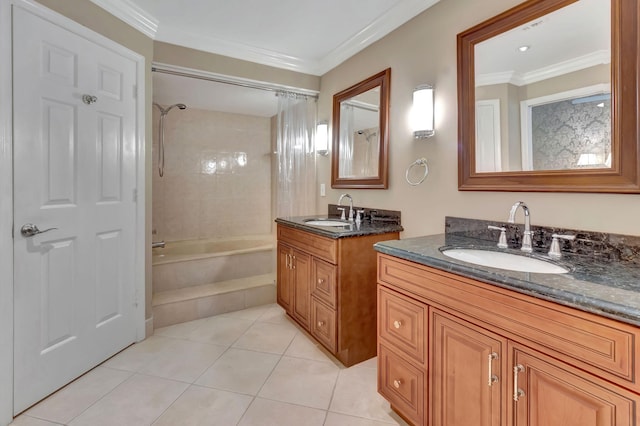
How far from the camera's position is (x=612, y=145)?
119 centimetres

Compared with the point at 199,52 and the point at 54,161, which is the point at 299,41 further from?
the point at 54,161

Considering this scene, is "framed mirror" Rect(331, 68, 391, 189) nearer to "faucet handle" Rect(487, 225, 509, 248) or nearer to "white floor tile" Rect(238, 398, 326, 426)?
"faucet handle" Rect(487, 225, 509, 248)

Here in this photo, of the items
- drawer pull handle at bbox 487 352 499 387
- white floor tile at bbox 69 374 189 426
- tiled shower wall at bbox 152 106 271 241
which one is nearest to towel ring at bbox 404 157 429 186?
drawer pull handle at bbox 487 352 499 387

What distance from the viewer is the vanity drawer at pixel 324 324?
1.96m

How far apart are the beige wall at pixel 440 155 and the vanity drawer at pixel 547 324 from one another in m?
0.63

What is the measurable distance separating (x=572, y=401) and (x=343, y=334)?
1255 mm

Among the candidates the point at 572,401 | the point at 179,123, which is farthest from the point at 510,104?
the point at 179,123

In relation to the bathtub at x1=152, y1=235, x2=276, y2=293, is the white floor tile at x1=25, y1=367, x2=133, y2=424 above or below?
below

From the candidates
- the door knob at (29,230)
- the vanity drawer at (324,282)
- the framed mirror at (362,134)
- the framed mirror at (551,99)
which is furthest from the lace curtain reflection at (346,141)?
the door knob at (29,230)

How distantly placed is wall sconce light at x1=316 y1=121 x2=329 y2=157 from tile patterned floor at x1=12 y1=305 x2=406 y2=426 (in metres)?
1.66

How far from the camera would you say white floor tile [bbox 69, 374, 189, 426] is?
5.02 ft

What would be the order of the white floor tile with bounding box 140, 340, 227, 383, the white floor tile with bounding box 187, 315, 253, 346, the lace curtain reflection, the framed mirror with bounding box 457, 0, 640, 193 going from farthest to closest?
the lace curtain reflection
the white floor tile with bounding box 187, 315, 253, 346
the white floor tile with bounding box 140, 340, 227, 383
the framed mirror with bounding box 457, 0, 640, 193

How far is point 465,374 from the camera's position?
1121 mm

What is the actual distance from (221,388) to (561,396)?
5.27ft
